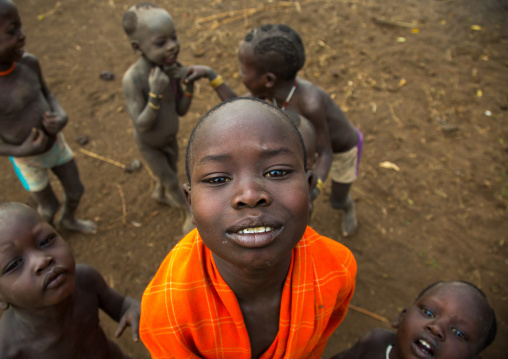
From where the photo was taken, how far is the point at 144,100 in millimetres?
2875

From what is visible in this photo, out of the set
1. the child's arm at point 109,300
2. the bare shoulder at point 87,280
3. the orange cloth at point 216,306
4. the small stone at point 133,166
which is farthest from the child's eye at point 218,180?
the small stone at point 133,166

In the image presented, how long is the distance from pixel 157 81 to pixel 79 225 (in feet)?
5.37

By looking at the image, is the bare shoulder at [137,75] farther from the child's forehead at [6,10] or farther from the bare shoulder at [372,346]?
the bare shoulder at [372,346]

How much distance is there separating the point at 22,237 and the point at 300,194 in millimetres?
1258

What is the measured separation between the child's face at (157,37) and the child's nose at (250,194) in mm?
1959

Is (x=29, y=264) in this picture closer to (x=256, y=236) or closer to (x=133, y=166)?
(x=256, y=236)

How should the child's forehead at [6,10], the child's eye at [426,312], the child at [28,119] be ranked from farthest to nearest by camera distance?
the child at [28,119]
the child's forehead at [6,10]
the child's eye at [426,312]

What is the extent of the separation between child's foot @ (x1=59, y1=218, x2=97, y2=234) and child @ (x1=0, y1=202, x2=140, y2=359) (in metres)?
1.53

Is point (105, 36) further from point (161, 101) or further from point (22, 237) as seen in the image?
point (22, 237)

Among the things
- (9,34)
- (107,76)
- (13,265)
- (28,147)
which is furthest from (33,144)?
(107,76)

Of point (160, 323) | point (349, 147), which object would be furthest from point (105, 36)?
point (160, 323)

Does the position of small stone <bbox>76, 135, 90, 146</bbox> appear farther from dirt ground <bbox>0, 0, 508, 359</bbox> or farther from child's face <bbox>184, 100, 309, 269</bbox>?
child's face <bbox>184, 100, 309, 269</bbox>

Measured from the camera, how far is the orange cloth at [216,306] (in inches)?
54.1

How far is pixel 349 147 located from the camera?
9.70ft
